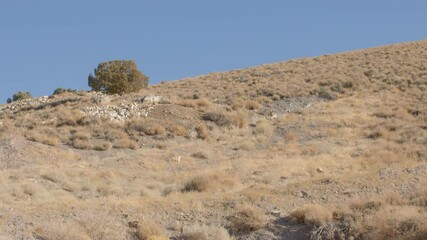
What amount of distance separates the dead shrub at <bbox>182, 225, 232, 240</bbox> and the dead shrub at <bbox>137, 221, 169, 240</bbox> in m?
0.50

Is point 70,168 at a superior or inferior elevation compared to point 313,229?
superior

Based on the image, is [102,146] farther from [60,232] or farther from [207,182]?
[60,232]

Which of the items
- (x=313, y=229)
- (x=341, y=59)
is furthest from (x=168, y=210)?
(x=341, y=59)

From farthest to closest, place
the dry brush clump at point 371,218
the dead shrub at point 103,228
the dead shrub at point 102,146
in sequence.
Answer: the dead shrub at point 102,146
the dead shrub at point 103,228
the dry brush clump at point 371,218

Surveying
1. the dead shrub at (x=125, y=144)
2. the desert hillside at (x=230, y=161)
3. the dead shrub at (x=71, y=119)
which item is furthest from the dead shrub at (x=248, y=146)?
the dead shrub at (x=71, y=119)

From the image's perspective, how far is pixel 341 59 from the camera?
1991 inches

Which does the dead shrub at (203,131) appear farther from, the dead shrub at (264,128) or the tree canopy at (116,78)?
the tree canopy at (116,78)

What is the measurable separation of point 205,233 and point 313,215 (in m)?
2.45

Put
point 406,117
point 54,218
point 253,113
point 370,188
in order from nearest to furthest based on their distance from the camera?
point 54,218, point 370,188, point 406,117, point 253,113

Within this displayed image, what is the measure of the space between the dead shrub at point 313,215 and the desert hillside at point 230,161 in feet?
0.10

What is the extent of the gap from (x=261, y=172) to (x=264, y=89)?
60.8 ft

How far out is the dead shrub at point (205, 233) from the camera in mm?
11430

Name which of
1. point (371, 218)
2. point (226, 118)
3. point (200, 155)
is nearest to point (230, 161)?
point (200, 155)

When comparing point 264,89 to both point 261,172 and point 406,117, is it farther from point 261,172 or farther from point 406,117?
point 261,172
